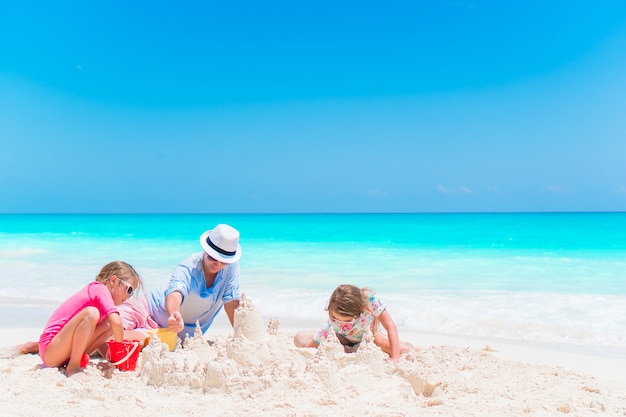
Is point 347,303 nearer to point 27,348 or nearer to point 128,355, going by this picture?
point 128,355

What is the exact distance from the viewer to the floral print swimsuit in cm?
388

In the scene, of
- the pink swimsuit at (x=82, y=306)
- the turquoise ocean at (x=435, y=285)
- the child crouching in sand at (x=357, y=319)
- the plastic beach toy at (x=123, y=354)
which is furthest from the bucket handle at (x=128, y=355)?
the turquoise ocean at (x=435, y=285)

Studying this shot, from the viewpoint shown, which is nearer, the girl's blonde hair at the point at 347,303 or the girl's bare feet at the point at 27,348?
the girl's blonde hair at the point at 347,303

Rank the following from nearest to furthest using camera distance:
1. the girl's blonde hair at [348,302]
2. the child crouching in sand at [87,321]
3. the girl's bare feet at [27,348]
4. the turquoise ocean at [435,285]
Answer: the child crouching in sand at [87,321] → the girl's blonde hair at [348,302] → the girl's bare feet at [27,348] → the turquoise ocean at [435,285]

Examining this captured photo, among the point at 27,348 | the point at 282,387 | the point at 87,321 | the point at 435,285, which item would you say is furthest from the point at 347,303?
the point at 435,285

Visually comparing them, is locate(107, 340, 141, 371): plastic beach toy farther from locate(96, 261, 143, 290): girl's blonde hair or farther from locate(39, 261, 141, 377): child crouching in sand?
locate(96, 261, 143, 290): girl's blonde hair

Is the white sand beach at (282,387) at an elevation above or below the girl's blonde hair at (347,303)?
below

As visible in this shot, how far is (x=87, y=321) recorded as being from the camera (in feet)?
10.3

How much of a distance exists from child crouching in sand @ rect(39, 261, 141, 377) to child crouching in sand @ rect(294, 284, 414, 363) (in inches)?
53.6

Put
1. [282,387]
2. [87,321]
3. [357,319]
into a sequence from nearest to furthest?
[282,387], [87,321], [357,319]

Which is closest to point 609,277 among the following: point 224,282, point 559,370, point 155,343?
point 559,370

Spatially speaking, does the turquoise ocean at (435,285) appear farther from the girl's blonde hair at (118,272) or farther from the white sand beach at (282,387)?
the girl's blonde hair at (118,272)

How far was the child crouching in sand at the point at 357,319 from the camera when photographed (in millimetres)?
3799

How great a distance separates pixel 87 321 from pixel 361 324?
1.84m
